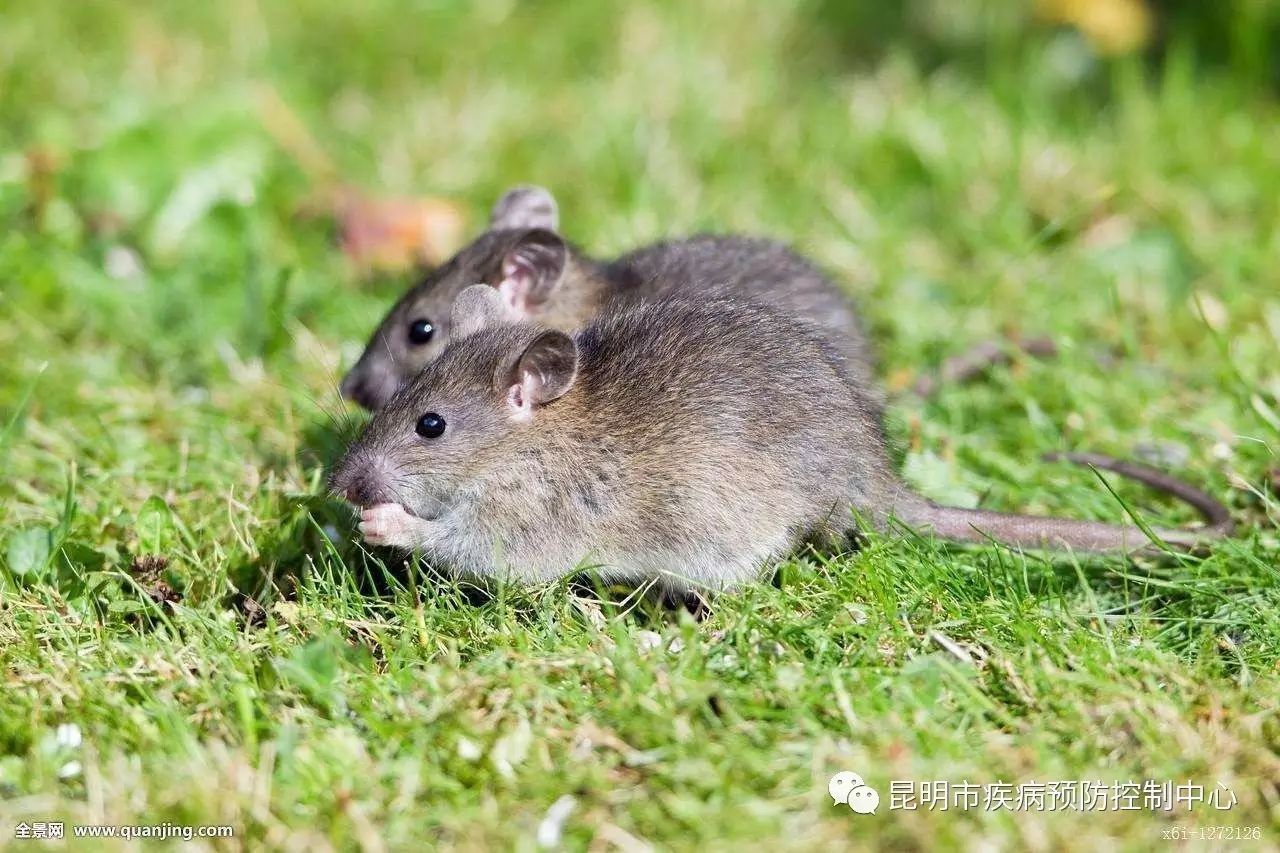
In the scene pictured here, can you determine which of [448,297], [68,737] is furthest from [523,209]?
[68,737]

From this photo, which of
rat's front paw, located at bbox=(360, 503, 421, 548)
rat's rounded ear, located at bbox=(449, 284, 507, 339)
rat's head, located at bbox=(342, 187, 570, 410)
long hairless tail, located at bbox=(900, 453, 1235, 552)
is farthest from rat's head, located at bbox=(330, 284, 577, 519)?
long hairless tail, located at bbox=(900, 453, 1235, 552)

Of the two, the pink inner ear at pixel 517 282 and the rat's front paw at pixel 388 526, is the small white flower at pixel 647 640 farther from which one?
the pink inner ear at pixel 517 282

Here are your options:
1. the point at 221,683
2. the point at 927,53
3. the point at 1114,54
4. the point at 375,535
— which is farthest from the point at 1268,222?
the point at 221,683

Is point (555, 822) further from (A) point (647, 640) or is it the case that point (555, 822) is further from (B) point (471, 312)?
(B) point (471, 312)

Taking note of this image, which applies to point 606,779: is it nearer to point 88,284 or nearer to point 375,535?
point 375,535

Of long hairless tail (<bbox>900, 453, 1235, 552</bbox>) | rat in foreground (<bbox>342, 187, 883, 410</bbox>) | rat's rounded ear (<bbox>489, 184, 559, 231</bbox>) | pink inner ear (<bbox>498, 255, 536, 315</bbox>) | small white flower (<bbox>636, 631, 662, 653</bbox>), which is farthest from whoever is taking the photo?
rat's rounded ear (<bbox>489, 184, 559, 231</bbox>)

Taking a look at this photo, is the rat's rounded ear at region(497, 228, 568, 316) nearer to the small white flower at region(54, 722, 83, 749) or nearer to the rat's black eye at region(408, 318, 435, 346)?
the rat's black eye at region(408, 318, 435, 346)

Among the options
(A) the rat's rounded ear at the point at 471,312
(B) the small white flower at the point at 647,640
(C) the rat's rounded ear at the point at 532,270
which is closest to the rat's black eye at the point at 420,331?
(C) the rat's rounded ear at the point at 532,270
